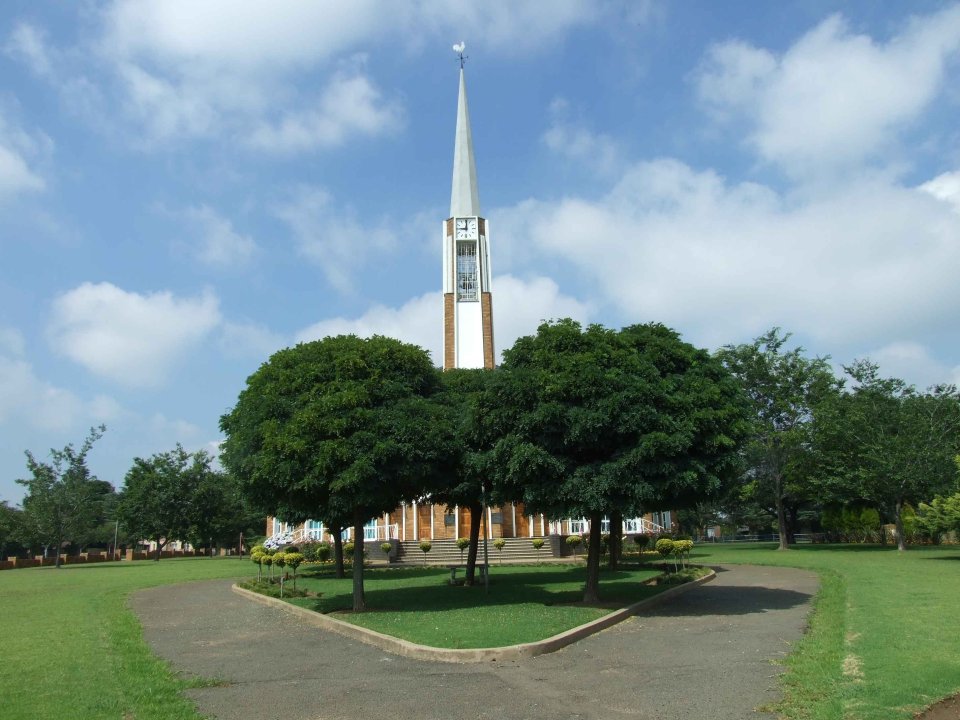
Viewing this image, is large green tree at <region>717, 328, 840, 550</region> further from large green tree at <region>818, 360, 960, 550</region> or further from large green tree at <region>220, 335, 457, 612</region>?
large green tree at <region>220, 335, 457, 612</region>

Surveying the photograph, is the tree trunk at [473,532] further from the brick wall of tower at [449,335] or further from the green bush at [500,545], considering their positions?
the brick wall of tower at [449,335]

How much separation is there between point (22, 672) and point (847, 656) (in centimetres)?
1119

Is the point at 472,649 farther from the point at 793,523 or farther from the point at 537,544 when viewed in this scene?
the point at 793,523

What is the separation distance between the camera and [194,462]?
51.8 metres

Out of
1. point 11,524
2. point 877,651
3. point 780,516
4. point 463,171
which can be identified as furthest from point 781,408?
point 11,524

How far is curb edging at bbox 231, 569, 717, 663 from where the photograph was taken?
10883 millimetres

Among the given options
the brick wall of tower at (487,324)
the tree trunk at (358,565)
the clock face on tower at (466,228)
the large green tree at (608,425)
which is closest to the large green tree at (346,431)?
the tree trunk at (358,565)

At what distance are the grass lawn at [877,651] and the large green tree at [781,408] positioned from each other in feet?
59.3

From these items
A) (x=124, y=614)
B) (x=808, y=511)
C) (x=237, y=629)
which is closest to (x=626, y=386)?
(x=237, y=629)

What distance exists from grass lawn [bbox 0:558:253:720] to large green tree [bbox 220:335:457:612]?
165 inches

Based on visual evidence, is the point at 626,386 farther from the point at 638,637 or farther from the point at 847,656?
the point at 847,656

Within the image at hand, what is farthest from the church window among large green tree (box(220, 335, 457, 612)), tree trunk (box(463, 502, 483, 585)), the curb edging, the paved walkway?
the paved walkway

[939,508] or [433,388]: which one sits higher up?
[433,388]

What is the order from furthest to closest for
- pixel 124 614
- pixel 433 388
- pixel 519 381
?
pixel 433 388, pixel 124 614, pixel 519 381
